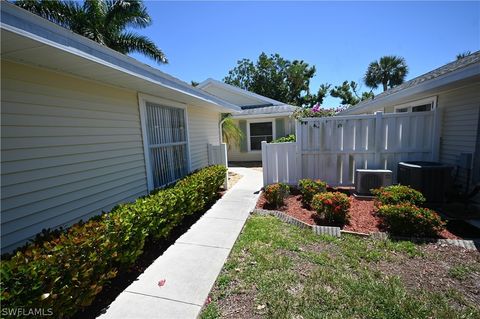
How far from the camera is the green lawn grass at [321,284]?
7.50ft

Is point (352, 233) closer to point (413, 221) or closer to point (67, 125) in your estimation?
point (413, 221)

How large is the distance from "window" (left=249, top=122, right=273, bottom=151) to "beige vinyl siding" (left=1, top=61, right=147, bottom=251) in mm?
9661

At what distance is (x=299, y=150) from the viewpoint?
6.50m

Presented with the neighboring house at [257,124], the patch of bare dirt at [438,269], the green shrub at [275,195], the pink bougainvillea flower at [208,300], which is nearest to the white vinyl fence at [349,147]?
the green shrub at [275,195]

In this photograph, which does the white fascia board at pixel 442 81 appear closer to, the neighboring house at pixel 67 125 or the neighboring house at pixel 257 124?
the neighboring house at pixel 67 125

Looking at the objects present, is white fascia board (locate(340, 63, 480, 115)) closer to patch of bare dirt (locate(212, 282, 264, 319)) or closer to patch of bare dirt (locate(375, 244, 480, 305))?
patch of bare dirt (locate(375, 244, 480, 305))

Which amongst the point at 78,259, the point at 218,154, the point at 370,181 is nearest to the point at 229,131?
the point at 218,154

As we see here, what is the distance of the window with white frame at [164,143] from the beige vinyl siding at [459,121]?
690 centimetres

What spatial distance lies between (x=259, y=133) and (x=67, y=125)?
11.1 m

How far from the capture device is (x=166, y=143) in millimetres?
5531

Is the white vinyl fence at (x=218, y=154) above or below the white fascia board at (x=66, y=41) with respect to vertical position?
below

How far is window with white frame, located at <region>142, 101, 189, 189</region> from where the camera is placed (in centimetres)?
495

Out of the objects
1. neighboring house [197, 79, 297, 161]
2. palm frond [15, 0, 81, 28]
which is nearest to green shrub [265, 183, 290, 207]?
neighboring house [197, 79, 297, 161]

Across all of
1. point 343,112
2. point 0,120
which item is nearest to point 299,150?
point 0,120
